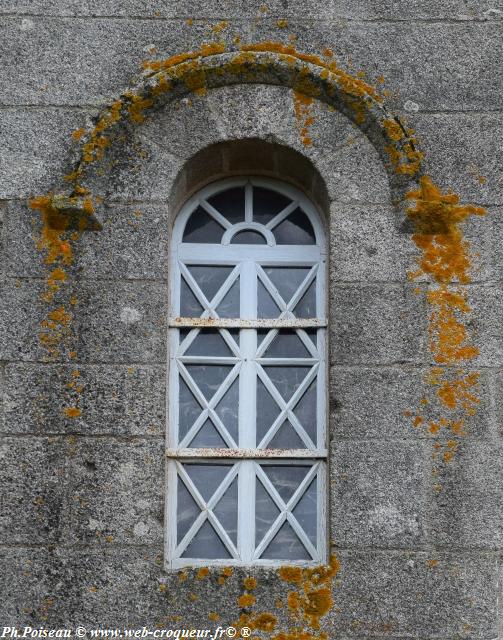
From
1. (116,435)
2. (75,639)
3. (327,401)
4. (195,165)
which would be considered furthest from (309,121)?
(75,639)

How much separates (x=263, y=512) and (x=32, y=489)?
1.08 m

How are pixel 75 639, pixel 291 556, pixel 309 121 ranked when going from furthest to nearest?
1. pixel 309 121
2. pixel 291 556
3. pixel 75 639

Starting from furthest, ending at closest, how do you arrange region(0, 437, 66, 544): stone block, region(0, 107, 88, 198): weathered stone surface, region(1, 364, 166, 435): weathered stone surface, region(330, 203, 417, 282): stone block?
region(0, 107, 88, 198): weathered stone surface < region(330, 203, 417, 282): stone block < region(1, 364, 166, 435): weathered stone surface < region(0, 437, 66, 544): stone block

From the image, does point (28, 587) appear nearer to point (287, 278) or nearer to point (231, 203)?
point (287, 278)

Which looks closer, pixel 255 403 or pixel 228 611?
pixel 228 611

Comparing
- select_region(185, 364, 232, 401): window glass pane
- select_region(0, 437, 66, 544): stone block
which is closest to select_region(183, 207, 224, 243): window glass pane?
select_region(185, 364, 232, 401): window glass pane

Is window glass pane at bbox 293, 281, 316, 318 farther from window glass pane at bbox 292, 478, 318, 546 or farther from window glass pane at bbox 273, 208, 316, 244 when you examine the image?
window glass pane at bbox 292, 478, 318, 546

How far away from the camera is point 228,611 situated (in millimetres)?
5035

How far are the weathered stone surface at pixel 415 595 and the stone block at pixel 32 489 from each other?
1.29m

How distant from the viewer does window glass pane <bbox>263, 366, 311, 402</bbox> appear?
18.4 feet

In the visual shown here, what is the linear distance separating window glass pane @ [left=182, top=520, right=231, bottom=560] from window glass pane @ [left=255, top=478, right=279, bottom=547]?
0.57ft

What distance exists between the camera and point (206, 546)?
5367 millimetres

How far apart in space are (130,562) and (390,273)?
1800 millimetres

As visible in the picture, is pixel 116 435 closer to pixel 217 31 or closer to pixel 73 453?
pixel 73 453
